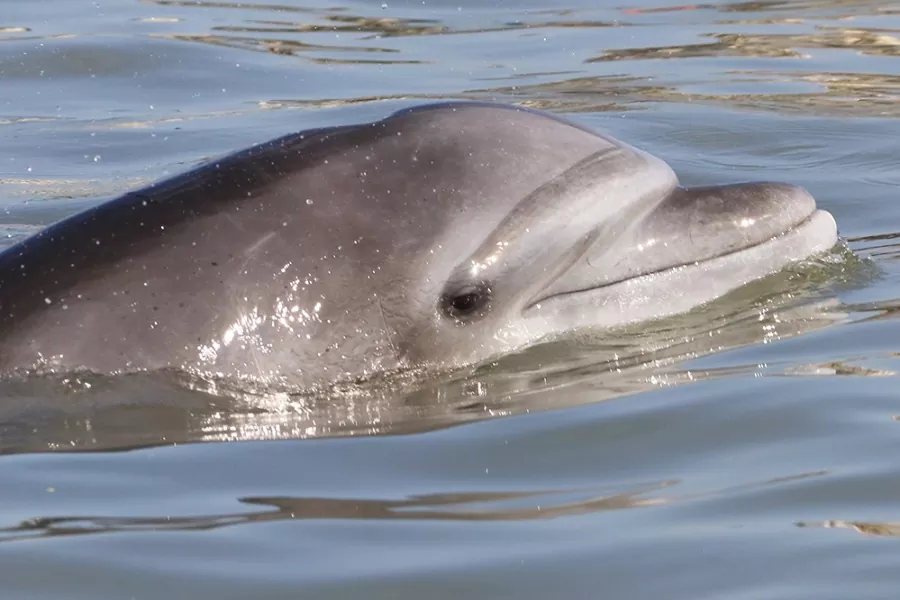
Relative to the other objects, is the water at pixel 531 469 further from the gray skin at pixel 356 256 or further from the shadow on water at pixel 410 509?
the gray skin at pixel 356 256

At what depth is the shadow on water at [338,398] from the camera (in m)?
6.89

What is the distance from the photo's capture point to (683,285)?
27.3 ft

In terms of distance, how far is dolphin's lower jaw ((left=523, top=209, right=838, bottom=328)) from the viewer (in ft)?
26.2

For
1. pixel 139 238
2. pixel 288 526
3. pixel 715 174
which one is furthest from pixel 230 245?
pixel 715 174

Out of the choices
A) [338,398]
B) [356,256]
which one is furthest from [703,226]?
[338,398]

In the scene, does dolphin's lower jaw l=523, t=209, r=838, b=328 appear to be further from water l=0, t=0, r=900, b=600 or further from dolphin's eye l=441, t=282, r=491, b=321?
dolphin's eye l=441, t=282, r=491, b=321

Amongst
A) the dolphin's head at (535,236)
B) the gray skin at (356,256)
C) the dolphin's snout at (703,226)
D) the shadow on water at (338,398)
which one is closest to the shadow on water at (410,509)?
the shadow on water at (338,398)

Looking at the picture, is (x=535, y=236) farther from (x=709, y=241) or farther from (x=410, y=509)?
(x=410, y=509)

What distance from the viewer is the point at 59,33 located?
18703 mm

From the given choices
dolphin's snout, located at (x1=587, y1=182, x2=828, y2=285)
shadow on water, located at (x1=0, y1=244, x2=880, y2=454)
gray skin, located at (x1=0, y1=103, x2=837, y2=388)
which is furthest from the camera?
dolphin's snout, located at (x1=587, y1=182, x2=828, y2=285)

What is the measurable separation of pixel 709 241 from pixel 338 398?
2.13 metres

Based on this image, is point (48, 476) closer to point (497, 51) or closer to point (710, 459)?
point (710, 459)

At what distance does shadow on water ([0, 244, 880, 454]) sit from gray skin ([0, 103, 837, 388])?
87mm

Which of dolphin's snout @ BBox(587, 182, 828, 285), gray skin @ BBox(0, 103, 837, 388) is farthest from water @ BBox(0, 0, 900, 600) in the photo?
dolphin's snout @ BBox(587, 182, 828, 285)
